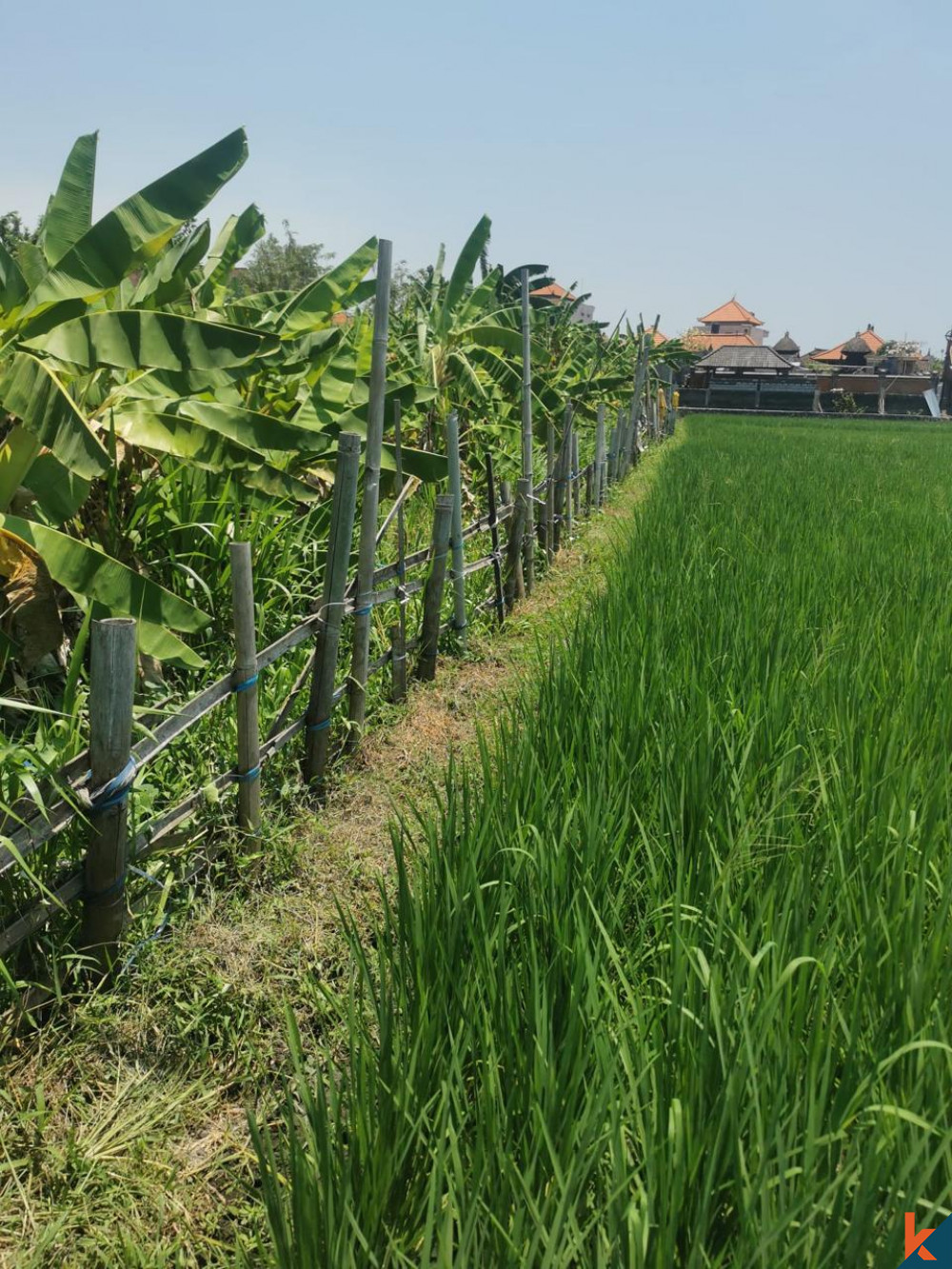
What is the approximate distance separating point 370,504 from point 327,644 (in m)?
0.56

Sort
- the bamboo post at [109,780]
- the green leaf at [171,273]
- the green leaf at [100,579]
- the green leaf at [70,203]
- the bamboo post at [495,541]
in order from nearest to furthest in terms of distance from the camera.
Result: the bamboo post at [109,780], the green leaf at [100,579], the green leaf at [70,203], the green leaf at [171,273], the bamboo post at [495,541]

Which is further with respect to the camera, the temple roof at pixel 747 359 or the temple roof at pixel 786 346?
the temple roof at pixel 786 346

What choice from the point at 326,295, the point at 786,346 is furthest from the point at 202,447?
the point at 786,346

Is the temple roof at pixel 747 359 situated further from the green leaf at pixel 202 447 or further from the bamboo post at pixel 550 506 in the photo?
the green leaf at pixel 202 447

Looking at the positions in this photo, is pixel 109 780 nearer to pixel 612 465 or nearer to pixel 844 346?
pixel 612 465

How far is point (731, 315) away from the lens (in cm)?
6794

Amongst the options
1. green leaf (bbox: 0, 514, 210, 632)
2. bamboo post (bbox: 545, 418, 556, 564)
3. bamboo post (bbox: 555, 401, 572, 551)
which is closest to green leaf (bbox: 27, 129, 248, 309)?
green leaf (bbox: 0, 514, 210, 632)

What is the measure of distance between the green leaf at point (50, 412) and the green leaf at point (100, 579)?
198mm

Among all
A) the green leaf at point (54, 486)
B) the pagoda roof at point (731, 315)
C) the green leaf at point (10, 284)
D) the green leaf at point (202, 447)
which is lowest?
the green leaf at point (54, 486)

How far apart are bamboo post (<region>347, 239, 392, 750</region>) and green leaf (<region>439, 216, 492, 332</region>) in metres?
2.52

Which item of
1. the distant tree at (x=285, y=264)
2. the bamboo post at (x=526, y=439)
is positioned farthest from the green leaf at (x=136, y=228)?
the distant tree at (x=285, y=264)

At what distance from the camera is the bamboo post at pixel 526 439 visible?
18.4 ft

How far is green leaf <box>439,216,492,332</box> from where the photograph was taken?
5715mm

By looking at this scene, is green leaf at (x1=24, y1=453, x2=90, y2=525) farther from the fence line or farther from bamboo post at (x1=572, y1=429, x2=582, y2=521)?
bamboo post at (x1=572, y1=429, x2=582, y2=521)
